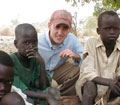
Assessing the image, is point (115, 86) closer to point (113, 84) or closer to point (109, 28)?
point (113, 84)

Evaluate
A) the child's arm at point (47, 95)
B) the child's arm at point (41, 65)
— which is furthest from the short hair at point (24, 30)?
the child's arm at point (47, 95)

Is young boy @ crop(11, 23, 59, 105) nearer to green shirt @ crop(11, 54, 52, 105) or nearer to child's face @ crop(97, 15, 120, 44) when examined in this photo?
green shirt @ crop(11, 54, 52, 105)

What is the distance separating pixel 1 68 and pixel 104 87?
1.46 metres

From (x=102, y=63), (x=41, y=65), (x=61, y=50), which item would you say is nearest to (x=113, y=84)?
(x=102, y=63)

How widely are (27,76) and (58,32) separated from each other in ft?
3.02

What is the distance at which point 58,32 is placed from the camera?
337 centimetres

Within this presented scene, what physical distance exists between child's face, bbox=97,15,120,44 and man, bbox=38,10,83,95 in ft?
2.05

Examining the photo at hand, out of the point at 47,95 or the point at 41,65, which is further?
the point at 41,65

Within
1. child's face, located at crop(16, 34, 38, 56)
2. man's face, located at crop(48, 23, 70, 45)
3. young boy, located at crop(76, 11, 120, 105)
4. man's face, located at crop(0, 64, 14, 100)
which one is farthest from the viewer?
man's face, located at crop(48, 23, 70, 45)

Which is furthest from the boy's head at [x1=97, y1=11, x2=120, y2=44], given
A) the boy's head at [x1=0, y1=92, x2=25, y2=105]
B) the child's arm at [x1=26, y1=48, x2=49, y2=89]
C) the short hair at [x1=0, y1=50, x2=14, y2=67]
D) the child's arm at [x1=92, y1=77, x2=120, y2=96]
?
the boy's head at [x1=0, y1=92, x2=25, y2=105]

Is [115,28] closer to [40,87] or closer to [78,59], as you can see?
[78,59]

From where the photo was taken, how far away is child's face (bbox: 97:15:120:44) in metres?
2.84

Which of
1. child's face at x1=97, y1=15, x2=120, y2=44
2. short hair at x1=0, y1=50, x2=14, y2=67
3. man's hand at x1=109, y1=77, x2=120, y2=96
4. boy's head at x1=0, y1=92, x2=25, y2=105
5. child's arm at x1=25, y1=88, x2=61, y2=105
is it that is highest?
child's face at x1=97, y1=15, x2=120, y2=44

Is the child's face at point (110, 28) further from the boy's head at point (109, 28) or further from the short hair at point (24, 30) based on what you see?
the short hair at point (24, 30)
